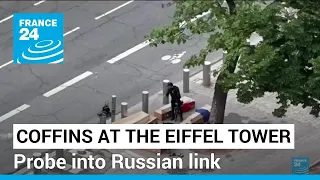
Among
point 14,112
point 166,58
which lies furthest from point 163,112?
point 14,112

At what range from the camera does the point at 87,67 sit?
28531 mm

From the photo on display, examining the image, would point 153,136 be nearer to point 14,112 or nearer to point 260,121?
point 260,121

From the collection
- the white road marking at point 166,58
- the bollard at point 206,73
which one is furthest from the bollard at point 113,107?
the white road marking at point 166,58

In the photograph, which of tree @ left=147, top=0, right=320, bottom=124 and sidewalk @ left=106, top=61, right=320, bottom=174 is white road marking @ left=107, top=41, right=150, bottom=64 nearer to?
sidewalk @ left=106, top=61, right=320, bottom=174

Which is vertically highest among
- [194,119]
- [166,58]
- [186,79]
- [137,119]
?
[166,58]

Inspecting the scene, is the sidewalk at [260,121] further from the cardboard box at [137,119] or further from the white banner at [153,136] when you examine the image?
the cardboard box at [137,119]

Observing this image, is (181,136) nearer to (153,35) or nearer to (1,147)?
(153,35)

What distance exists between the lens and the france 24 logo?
28.9m

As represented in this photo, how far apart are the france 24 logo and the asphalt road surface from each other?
242mm

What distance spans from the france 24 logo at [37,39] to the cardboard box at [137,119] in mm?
4661

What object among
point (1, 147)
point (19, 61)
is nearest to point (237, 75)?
point (1, 147)

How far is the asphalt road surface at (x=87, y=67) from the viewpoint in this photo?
26297 millimetres

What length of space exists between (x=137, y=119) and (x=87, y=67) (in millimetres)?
4488

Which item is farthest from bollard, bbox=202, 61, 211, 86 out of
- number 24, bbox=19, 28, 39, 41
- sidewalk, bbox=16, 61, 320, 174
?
number 24, bbox=19, 28, 39, 41
